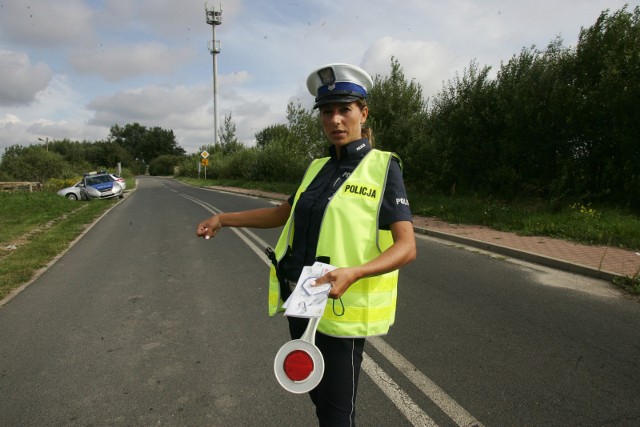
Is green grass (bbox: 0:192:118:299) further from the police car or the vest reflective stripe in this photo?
the vest reflective stripe

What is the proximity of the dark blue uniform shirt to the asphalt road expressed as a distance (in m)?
1.58

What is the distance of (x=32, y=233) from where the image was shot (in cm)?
1112

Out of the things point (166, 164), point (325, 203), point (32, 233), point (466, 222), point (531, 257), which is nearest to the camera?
point (325, 203)

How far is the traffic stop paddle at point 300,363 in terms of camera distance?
4.38 ft

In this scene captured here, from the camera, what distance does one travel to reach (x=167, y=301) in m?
5.29

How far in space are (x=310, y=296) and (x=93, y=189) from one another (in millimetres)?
24801

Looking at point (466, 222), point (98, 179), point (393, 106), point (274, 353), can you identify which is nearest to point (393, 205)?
point (274, 353)

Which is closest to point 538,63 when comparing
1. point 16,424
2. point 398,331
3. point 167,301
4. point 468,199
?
point 468,199

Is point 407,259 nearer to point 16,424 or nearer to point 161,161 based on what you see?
point 16,424

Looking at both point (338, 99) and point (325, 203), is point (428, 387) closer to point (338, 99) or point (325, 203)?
point (325, 203)

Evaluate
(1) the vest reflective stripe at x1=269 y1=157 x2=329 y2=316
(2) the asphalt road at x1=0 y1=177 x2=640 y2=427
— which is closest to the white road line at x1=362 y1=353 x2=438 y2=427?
(2) the asphalt road at x1=0 y1=177 x2=640 y2=427

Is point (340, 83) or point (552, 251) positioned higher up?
point (340, 83)

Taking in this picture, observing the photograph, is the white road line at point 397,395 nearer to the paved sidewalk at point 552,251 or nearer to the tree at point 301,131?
the paved sidewalk at point 552,251

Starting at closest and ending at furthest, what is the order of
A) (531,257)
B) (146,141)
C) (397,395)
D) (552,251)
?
(397,395) → (531,257) → (552,251) → (146,141)
